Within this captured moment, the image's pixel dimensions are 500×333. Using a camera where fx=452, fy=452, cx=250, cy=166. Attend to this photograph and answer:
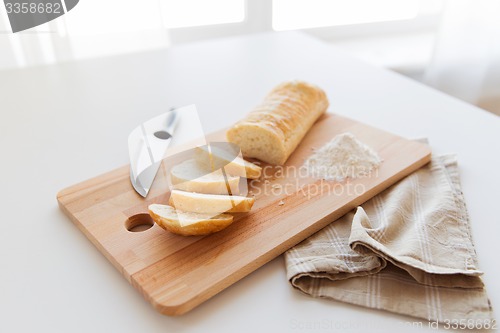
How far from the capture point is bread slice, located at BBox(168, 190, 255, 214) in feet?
3.04

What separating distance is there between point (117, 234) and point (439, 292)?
623 mm

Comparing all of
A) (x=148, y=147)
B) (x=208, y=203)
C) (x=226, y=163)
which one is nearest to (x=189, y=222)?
(x=208, y=203)

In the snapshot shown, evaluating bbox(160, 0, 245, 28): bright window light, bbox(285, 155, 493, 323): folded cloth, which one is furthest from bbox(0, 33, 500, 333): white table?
bbox(160, 0, 245, 28): bright window light

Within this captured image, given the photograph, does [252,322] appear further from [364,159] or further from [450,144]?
[450,144]

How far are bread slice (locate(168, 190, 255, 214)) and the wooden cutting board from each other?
0.13 ft

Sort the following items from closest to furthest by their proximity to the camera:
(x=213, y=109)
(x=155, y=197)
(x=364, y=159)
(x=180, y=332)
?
1. (x=180, y=332)
2. (x=155, y=197)
3. (x=364, y=159)
4. (x=213, y=109)

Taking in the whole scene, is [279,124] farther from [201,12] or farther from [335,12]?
[335,12]

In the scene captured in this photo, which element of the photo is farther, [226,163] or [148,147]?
[148,147]

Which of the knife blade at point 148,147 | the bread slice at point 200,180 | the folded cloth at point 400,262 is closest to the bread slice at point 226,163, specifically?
the bread slice at point 200,180

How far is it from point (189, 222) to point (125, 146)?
51cm

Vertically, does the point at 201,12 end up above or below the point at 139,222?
above

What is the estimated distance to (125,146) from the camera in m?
1.30

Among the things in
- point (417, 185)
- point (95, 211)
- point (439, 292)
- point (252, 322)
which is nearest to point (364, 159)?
point (417, 185)

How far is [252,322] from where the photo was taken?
77 centimetres
